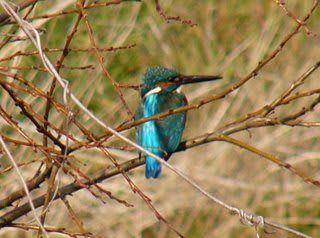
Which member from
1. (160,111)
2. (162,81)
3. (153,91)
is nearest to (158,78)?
(162,81)

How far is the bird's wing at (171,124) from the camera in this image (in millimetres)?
4562

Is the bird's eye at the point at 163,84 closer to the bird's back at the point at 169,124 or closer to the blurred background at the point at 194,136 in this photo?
the bird's back at the point at 169,124

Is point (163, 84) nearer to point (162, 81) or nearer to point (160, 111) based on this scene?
point (162, 81)

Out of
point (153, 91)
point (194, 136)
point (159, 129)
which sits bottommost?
point (194, 136)

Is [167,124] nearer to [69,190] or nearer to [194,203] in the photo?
[69,190]

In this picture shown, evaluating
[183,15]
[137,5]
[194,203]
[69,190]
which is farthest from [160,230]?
[69,190]

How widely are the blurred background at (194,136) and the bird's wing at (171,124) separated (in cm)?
150

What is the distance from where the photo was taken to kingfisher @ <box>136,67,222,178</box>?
453cm

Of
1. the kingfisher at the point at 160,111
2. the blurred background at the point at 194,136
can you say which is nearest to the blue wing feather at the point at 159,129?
the kingfisher at the point at 160,111

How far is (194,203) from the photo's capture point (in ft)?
25.0

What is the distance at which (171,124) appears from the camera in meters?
4.82

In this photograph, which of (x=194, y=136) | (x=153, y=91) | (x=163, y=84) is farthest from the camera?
(x=194, y=136)

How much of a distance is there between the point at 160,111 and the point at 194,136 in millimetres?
3002

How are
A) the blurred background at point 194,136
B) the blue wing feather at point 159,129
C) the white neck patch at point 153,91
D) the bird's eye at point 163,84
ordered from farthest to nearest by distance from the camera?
the blurred background at point 194,136
the bird's eye at point 163,84
the white neck patch at point 153,91
the blue wing feather at point 159,129
